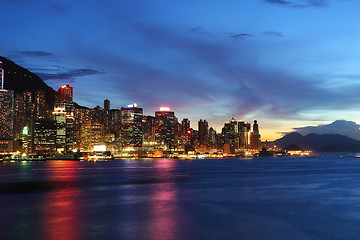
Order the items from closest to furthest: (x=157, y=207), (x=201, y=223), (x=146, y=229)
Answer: (x=146, y=229)
(x=201, y=223)
(x=157, y=207)

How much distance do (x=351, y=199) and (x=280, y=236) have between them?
2942 centimetres

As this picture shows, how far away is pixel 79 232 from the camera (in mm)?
32906

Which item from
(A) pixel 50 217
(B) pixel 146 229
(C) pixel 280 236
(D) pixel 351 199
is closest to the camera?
(C) pixel 280 236

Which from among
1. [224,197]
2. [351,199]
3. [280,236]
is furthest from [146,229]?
[351,199]

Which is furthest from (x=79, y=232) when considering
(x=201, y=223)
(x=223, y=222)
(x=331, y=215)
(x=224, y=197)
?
(x=224, y=197)

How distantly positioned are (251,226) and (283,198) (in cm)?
2219

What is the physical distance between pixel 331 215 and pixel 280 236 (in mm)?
13739

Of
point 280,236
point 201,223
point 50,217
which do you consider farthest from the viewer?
point 50,217

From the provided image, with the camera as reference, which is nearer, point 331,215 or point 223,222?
point 223,222

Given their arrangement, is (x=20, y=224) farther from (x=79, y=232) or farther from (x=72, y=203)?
(x=72, y=203)

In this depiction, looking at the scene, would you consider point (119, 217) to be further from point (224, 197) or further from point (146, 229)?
point (224, 197)

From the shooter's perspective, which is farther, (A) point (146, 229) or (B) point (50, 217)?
(B) point (50, 217)

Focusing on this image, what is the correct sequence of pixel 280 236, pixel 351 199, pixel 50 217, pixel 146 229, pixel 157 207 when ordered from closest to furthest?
pixel 280 236, pixel 146 229, pixel 50 217, pixel 157 207, pixel 351 199

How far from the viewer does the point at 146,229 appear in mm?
35094
